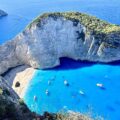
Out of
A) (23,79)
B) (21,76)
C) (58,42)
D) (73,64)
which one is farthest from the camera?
(58,42)

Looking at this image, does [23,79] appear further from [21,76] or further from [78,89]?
[78,89]

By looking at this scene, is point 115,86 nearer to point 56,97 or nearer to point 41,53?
point 56,97

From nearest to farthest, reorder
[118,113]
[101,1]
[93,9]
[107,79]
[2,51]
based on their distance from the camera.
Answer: [118,113], [107,79], [2,51], [93,9], [101,1]

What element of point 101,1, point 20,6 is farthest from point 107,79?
point 20,6

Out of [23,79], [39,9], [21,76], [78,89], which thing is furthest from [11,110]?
[39,9]

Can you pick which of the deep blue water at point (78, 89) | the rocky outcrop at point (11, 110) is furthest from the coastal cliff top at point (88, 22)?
the rocky outcrop at point (11, 110)

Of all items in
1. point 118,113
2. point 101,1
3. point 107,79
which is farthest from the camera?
point 101,1

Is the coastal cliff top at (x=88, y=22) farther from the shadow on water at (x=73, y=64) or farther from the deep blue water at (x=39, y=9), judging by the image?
the deep blue water at (x=39, y=9)

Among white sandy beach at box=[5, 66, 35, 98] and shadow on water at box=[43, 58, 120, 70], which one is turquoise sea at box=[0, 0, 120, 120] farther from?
white sandy beach at box=[5, 66, 35, 98]
